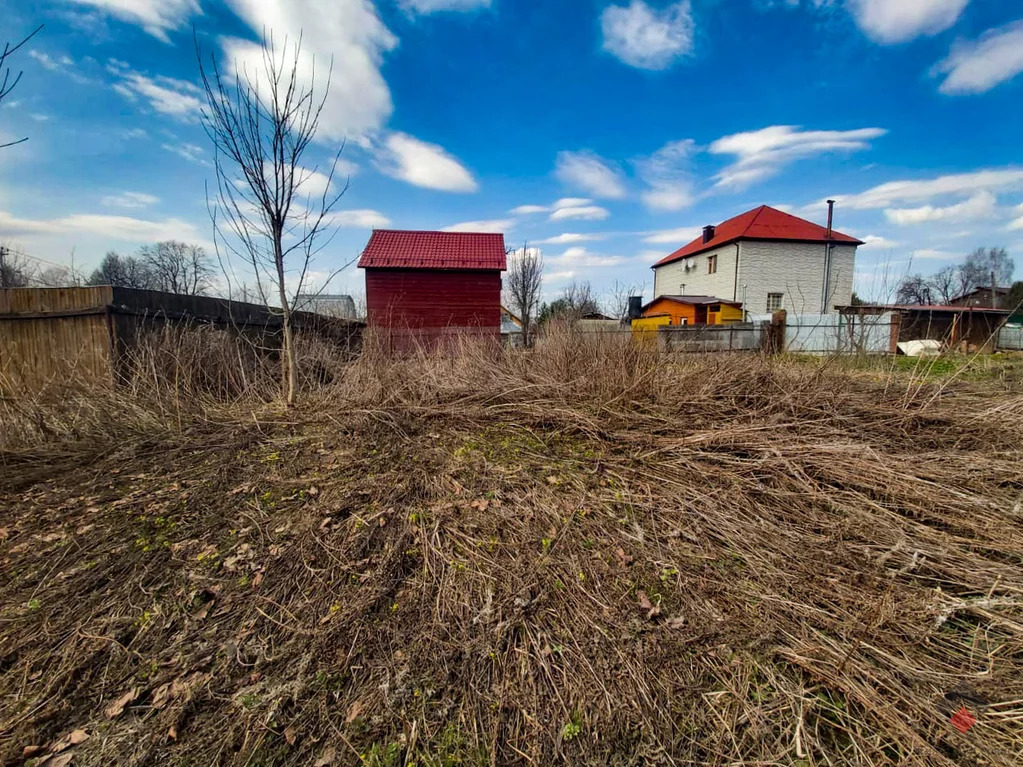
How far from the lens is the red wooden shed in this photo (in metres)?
14.4

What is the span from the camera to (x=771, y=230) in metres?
27.7

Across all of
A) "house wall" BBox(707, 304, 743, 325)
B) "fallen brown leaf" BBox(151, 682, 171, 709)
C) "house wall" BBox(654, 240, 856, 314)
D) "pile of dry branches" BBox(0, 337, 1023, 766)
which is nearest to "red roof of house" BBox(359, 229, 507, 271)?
"pile of dry branches" BBox(0, 337, 1023, 766)

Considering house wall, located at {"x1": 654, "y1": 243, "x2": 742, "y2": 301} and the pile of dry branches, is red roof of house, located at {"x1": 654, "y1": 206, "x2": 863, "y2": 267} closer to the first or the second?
house wall, located at {"x1": 654, "y1": 243, "x2": 742, "y2": 301}

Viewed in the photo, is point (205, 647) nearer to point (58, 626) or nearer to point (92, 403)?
point (58, 626)

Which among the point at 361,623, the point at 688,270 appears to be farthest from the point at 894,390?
the point at 688,270

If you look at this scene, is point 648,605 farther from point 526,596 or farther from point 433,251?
point 433,251

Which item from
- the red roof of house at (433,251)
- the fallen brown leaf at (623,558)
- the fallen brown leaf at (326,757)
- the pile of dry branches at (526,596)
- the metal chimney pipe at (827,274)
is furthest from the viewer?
the metal chimney pipe at (827,274)

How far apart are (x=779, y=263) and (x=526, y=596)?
108 ft

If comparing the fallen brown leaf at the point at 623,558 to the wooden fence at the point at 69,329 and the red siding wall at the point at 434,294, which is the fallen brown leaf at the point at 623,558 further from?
the red siding wall at the point at 434,294

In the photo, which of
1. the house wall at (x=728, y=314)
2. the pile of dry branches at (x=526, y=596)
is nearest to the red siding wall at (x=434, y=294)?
the pile of dry branches at (x=526, y=596)

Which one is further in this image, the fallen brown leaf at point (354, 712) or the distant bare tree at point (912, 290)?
the distant bare tree at point (912, 290)

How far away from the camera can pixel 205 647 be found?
68.3 inches

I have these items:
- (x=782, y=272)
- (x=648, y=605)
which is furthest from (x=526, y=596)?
(x=782, y=272)

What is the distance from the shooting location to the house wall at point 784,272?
27.2m
